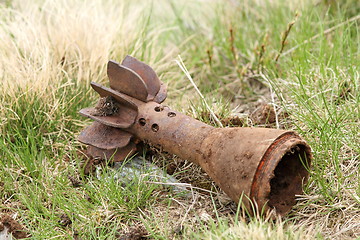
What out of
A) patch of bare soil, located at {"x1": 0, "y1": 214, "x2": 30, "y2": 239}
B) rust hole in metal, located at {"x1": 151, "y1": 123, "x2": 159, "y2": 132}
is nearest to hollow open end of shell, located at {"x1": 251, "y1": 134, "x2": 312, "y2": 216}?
rust hole in metal, located at {"x1": 151, "y1": 123, "x2": 159, "y2": 132}

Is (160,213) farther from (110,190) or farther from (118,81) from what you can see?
(118,81)

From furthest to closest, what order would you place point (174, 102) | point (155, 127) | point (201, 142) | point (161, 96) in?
point (174, 102)
point (161, 96)
point (155, 127)
point (201, 142)

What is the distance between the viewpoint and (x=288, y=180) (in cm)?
229

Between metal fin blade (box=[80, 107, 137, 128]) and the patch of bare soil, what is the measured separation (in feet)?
2.17

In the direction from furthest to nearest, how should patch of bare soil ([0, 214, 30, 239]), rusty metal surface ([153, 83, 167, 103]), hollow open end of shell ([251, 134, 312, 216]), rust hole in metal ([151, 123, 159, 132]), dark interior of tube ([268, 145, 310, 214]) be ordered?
rusty metal surface ([153, 83, 167, 103]) → rust hole in metal ([151, 123, 159, 132]) → patch of bare soil ([0, 214, 30, 239]) → dark interior of tube ([268, 145, 310, 214]) → hollow open end of shell ([251, 134, 312, 216])

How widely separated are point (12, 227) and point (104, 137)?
655mm

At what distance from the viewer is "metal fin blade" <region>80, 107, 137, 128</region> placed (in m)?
2.49

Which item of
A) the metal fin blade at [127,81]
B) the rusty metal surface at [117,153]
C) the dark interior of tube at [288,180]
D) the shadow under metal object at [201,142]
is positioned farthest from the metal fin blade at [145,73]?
the dark interior of tube at [288,180]

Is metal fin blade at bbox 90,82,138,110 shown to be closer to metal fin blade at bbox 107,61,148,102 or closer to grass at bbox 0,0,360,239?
metal fin blade at bbox 107,61,148,102

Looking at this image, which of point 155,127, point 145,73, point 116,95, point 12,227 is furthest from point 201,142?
point 12,227

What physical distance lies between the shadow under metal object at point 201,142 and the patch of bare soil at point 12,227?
21.5 inches

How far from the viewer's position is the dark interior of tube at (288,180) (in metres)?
2.21

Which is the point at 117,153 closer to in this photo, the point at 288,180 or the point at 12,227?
the point at 12,227

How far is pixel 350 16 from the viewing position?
421 centimetres
